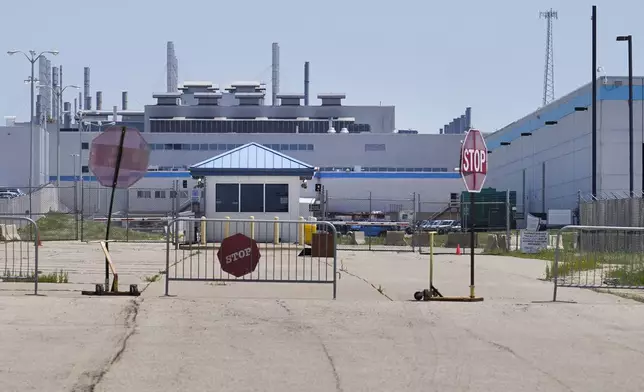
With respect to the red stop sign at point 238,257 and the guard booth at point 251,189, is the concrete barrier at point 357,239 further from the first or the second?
the red stop sign at point 238,257

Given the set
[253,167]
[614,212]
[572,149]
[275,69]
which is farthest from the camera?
[275,69]

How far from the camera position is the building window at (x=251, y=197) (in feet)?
126

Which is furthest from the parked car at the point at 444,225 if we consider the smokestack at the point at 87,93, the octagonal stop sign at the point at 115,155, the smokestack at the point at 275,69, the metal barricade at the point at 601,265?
the smokestack at the point at 87,93

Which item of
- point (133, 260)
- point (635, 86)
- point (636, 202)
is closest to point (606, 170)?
point (635, 86)

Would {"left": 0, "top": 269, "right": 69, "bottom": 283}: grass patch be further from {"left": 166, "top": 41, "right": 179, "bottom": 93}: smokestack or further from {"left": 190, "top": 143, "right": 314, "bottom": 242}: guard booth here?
{"left": 166, "top": 41, "right": 179, "bottom": 93}: smokestack

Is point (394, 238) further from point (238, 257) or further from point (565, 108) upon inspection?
point (565, 108)

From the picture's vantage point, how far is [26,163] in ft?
291

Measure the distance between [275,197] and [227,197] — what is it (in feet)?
6.74

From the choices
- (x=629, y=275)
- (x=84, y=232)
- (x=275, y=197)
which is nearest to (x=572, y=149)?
(x=275, y=197)

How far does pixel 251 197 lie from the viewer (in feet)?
126

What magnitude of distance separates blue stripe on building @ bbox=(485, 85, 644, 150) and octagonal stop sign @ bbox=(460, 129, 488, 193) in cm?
4529

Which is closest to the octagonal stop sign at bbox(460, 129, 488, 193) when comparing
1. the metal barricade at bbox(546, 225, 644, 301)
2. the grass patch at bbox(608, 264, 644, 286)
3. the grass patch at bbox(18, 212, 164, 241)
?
the metal barricade at bbox(546, 225, 644, 301)

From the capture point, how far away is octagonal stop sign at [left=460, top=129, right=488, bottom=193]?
47.1 feet

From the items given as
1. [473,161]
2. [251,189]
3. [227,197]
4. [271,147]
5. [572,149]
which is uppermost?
[271,147]
